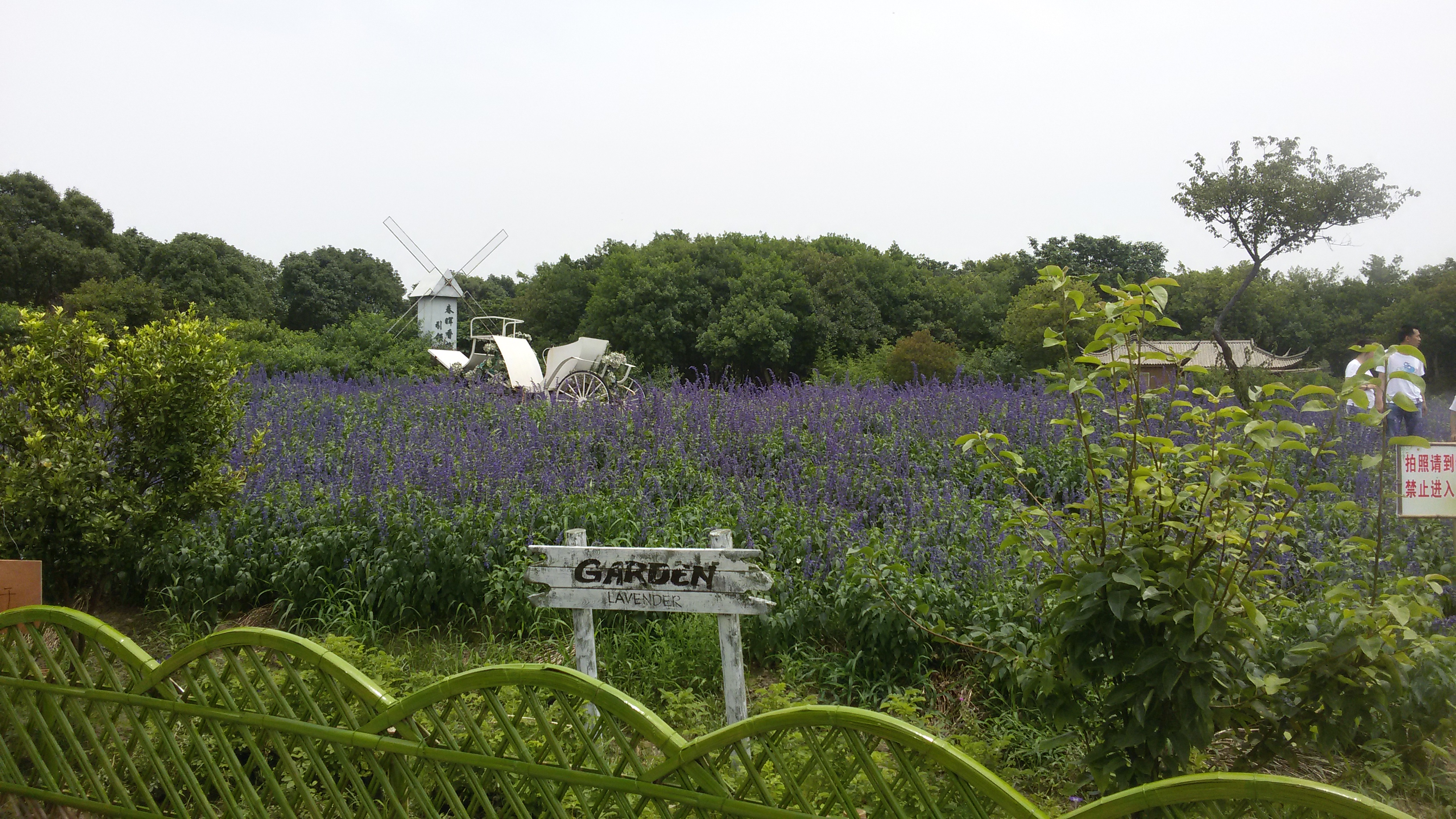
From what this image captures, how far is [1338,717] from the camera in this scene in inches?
83.4

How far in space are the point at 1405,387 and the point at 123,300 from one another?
82.7 ft

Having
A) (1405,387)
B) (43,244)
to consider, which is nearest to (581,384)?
(1405,387)

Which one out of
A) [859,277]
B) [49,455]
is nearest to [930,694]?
[49,455]

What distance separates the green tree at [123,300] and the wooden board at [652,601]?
2181cm

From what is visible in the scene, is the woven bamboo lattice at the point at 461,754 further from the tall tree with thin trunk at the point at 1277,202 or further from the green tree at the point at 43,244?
the green tree at the point at 43,244

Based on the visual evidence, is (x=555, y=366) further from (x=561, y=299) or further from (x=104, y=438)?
(x=561, y=299)

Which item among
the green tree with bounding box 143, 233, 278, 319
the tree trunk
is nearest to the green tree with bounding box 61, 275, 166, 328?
the green tree with bounding box 143, 233, 278, 319

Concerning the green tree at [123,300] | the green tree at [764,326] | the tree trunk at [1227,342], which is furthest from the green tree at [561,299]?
the tree trunk at [1227,342]

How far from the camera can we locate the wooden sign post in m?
2.95

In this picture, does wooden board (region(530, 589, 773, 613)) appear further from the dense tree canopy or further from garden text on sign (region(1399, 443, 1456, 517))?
the dense tree canopy

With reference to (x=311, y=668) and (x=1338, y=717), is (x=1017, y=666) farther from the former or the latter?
(x=311, y=668)

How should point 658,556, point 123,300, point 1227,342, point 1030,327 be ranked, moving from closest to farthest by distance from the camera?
point 658,556, point 1227,342, point 123,300, point 1030,327

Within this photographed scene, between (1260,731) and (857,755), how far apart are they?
1525mm

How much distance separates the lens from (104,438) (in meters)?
4.11
